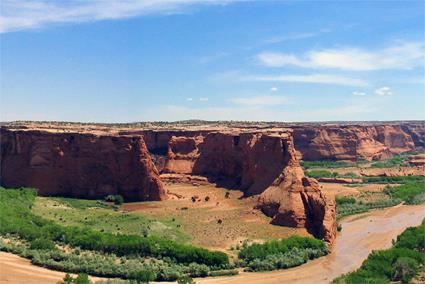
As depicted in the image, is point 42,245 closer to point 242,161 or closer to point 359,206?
point 242,161

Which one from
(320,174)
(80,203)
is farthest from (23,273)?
(320,174)

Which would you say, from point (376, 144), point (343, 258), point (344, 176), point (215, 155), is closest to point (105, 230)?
point (343, 258)

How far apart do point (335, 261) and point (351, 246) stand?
21.4 feet

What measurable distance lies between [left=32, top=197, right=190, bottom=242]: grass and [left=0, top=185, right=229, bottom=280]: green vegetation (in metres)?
4.15

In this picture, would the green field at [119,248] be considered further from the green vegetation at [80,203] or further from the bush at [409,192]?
the bush at [409,192]

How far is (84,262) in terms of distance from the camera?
37.9 meters

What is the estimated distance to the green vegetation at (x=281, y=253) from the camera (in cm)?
4044

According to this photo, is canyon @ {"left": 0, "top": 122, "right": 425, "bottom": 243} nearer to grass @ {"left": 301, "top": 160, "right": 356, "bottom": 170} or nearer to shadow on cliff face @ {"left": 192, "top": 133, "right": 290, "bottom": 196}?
shadow on cliff face @ {"left": 192, "top": 133, "right": 290, "bottom": 196}

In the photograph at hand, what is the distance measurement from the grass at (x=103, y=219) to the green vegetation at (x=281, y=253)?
277 inches

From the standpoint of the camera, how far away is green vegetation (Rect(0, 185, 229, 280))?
37469 mm

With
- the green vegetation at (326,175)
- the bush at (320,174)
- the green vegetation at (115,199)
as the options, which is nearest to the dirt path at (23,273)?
the green vegetation at (115,199)

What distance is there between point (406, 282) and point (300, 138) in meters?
94.2

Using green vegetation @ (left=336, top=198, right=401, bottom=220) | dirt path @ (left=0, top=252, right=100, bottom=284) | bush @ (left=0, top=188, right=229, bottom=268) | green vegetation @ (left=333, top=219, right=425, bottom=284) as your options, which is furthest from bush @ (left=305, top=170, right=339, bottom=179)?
dirt path @ (left=0, top=252, right=100, bottom=284)

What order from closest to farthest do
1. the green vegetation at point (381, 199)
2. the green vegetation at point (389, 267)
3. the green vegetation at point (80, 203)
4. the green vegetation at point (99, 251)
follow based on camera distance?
the green vegetation at point (389, 267) → the green vegetation at point (99, 251) → the green vegetation at point (80, 203) → the green vegetation at point (381, 199)
